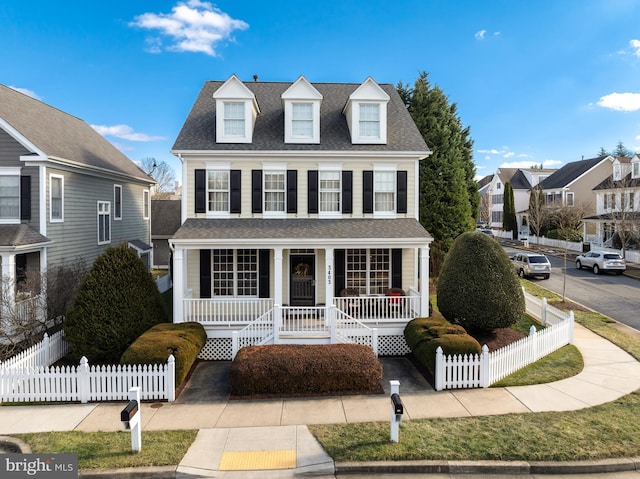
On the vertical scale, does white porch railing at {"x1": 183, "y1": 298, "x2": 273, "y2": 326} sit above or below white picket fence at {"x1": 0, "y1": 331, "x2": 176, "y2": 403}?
above

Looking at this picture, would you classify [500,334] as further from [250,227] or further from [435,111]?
[435,111]

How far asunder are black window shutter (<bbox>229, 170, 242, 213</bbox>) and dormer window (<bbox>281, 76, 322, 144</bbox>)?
229 centimetres

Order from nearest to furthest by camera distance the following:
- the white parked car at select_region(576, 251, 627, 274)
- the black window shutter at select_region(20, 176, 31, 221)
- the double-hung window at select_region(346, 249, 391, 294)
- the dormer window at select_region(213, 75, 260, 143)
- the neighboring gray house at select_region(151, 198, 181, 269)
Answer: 1. the black window shutter at select_region(20, 176, 31, 221)
2. the dormer window at select_region(213, 75, 260, 143)
3. the double-hung window at select_region(346, 249, 391, 294)
4. the white parked car at select_region(576, 251, 627, 274)
5. the neighboring gray house at select_region(151, 198, 181, 269)

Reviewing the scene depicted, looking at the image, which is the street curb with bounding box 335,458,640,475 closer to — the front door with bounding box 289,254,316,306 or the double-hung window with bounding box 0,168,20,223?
the front door with bounding box 289,254,316,306

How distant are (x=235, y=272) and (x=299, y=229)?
10.1 ft

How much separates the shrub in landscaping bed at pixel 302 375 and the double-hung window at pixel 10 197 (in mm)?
10766

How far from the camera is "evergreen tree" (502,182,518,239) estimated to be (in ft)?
165

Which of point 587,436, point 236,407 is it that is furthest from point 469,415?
point 236,407

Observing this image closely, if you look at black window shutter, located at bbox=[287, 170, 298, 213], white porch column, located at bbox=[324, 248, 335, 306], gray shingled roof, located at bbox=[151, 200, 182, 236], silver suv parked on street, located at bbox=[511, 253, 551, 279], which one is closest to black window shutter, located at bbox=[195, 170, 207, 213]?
black window shutter, located at bbox=[287, 170, 298, 213]

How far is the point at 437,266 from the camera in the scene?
23.3 metres

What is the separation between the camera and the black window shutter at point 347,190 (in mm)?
15539

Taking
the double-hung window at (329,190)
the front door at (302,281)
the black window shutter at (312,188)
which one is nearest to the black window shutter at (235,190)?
the black window shutter at (312,188)

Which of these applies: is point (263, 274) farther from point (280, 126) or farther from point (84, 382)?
point (84, 382)

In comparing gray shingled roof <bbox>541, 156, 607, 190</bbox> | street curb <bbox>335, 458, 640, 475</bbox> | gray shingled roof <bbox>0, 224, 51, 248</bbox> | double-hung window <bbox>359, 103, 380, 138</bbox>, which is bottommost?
street curb <bbox>335, 458, 640, 475</bbox>
